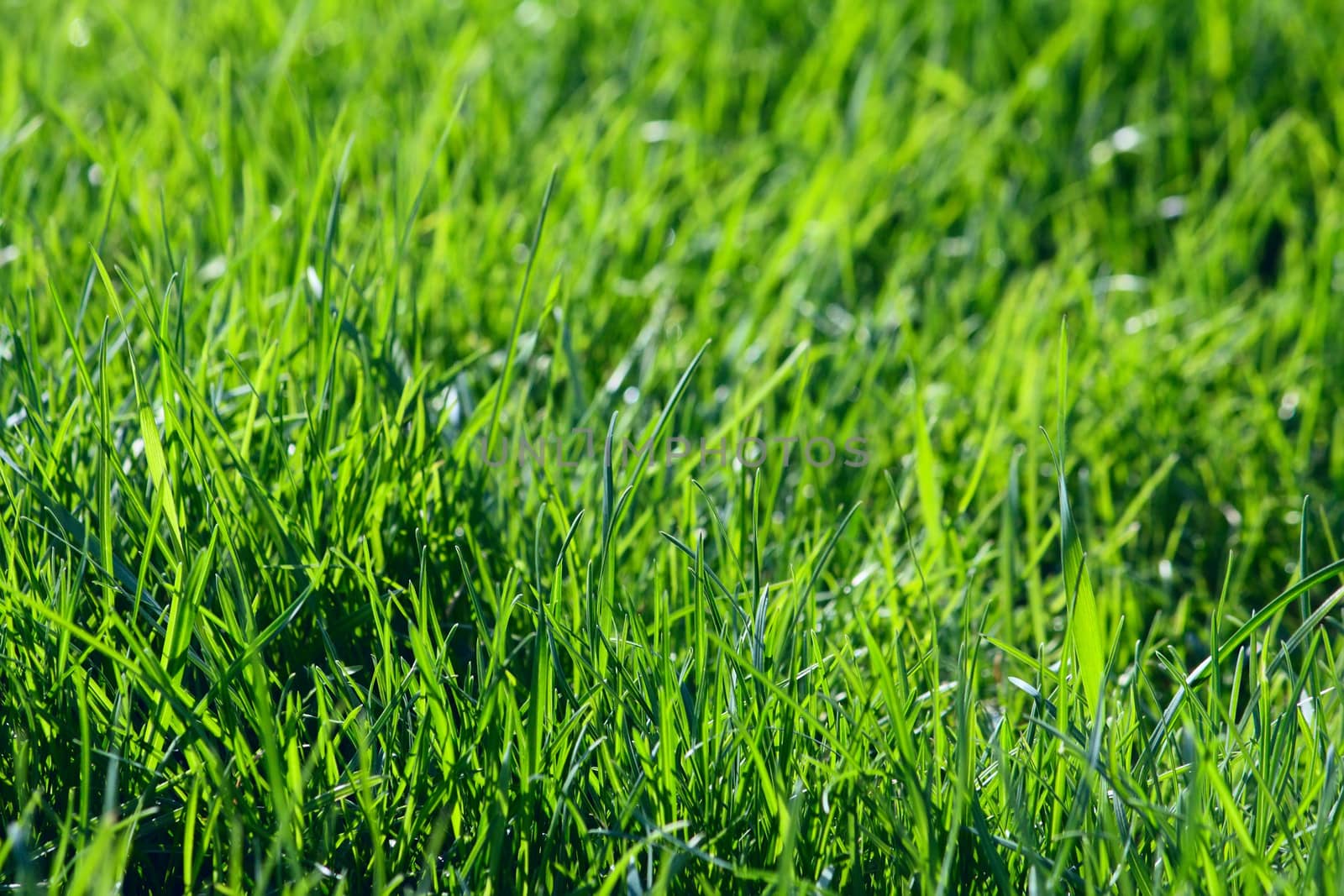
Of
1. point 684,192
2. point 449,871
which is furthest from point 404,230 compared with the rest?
point 684,192

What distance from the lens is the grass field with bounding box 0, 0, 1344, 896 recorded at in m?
1.08

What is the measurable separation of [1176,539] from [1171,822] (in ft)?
2.34

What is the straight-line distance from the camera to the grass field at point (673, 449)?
1.08 m

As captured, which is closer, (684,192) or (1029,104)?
(684,192)

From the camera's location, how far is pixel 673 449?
1708 mm

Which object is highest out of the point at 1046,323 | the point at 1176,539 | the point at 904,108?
the point at 904,108

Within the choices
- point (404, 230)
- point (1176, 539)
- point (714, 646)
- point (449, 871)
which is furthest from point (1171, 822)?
point (404, 230)

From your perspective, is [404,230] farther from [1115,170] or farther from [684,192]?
[1115,170]

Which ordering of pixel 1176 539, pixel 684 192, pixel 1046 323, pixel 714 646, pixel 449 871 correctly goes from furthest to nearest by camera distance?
pixel 684 192, pixel 1046 323, pixel 1176 539, pixel 714 646, pixel 449 871

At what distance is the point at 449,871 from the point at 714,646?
14.2 inches

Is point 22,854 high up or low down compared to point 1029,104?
down

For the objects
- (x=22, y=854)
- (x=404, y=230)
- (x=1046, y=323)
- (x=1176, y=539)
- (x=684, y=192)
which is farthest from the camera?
(x=684, y=192)

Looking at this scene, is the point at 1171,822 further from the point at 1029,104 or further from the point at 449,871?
the point at 1029,104

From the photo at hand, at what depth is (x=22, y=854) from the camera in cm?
85
